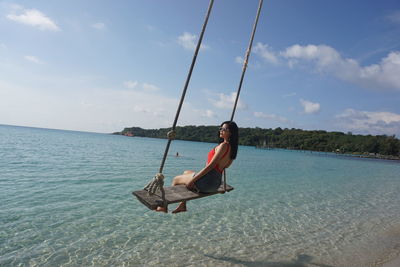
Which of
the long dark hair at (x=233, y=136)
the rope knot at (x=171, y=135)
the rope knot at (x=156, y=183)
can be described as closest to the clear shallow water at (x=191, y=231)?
the rope knot at (x=156, y=183)

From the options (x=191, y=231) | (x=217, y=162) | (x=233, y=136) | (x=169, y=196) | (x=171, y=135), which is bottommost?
(x=191, y=231)

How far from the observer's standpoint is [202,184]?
447 centimetres

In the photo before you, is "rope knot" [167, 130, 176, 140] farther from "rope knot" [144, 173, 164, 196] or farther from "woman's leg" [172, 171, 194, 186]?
"woman's leg" [172, 171, 194, 186]

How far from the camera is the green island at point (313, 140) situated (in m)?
122

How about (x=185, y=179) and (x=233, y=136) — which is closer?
(x=233, y=136)

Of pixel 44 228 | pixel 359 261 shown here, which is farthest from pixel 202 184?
pixel 44 228

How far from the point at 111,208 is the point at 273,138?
154 m

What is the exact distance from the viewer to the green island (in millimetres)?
122125

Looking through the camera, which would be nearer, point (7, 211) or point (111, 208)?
point (7, 211)

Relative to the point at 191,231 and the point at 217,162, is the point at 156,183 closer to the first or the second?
the point at 217,162

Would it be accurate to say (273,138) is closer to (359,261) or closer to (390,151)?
(390,151)

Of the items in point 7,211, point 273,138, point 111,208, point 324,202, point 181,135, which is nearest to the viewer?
point 7,211

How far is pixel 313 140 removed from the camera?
139625 mm

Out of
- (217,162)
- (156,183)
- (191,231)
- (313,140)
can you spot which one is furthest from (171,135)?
(313,140)
